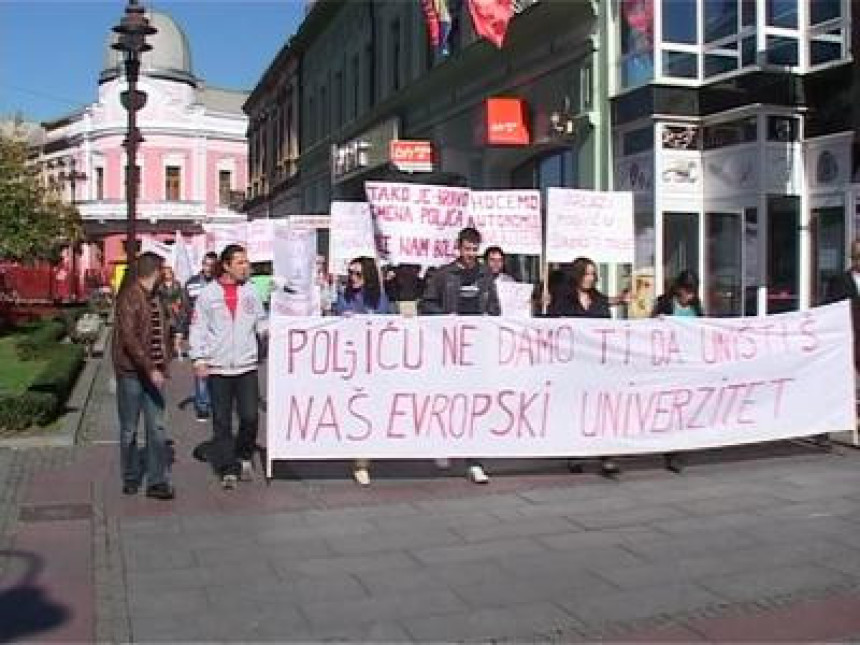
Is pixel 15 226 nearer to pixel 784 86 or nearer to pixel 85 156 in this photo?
pixel 784 86

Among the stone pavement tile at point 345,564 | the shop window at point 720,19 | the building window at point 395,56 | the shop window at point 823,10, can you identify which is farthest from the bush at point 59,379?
the building window at point 395,56

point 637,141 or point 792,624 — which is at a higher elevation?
point 637,141

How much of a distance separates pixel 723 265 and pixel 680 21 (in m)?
3.76

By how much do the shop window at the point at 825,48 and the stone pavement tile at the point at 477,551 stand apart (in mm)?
11902

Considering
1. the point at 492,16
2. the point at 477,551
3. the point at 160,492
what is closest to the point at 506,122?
the point at 492,16

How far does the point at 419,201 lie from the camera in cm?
1289

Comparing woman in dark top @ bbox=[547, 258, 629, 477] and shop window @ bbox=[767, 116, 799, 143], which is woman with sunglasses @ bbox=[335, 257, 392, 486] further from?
shop window @ bbox=[767, 116, 799, 143]

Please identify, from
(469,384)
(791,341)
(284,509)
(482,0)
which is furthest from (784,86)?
(284,509)

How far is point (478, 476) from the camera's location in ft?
30.1

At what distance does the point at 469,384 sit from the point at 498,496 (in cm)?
96

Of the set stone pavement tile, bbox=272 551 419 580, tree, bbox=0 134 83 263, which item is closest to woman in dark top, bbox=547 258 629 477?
stone pavement tile, bbox=272 551 419 580

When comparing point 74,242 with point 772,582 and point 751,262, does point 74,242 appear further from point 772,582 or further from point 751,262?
point 772,582

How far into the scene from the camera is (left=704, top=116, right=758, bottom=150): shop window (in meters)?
17.3

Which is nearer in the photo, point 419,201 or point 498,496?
point 498,496
